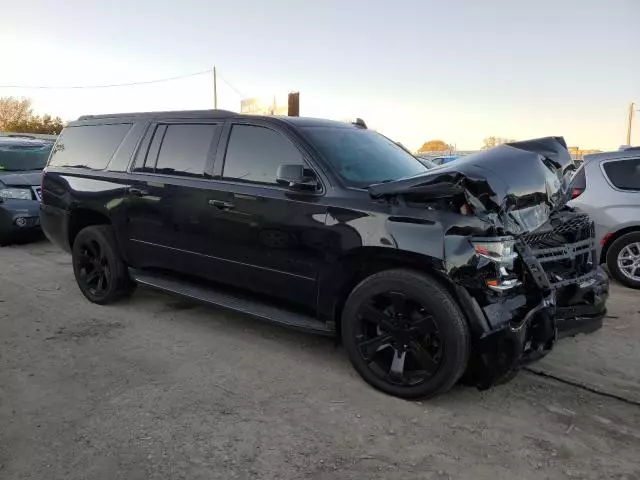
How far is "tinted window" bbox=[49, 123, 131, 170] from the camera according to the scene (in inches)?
199

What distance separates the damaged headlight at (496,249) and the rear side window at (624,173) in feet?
13.3

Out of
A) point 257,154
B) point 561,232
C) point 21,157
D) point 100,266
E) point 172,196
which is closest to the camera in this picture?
point 561,232

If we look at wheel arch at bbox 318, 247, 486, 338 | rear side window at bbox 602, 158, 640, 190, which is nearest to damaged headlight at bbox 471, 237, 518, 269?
wheel arch at bbox 318, 247, 486, 338

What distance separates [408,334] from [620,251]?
4.24 metres

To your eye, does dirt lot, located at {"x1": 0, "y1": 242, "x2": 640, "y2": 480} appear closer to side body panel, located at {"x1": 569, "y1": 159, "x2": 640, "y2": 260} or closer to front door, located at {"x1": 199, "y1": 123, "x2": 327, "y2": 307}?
front door, located at {"x1": 199, "y1": 123, "x2": 327, "y2": 307}

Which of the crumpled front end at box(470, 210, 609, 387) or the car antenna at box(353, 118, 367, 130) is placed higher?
the car antenna at box(353, 118, 367, 130)

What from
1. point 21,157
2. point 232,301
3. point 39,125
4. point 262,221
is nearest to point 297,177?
point 262,221

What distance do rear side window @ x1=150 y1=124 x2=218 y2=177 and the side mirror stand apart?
3.06 feet

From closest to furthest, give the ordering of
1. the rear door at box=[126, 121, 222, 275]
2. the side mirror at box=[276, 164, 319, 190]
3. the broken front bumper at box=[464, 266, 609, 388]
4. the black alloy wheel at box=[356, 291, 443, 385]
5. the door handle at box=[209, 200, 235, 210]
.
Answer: the broken front bumper at box=[464, 266, 609, 388] < the black alloy wheel at box=[356, 291, 443, 385] < the side mirror at box=[276, 164, 319, 190] < the door handle at box=[209, 200, 235, 210] < the rear door at box=[126, 121, 222, 275]

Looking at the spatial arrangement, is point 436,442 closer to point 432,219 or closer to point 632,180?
point 432,219

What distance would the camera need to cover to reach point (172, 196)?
4352 mm

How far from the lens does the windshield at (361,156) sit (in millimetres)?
3709

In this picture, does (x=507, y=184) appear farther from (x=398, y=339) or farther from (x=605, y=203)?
(x=605, y=203)

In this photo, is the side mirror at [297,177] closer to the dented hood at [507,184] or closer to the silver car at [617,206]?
the dented hood at [507,184]
